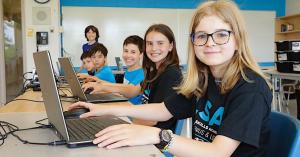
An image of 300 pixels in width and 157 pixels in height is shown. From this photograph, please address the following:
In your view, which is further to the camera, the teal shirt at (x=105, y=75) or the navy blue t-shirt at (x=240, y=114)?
the teal shirt at (x=105, y=75)

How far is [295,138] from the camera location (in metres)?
0.84

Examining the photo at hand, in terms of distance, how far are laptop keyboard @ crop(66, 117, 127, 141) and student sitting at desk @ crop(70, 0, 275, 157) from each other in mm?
52

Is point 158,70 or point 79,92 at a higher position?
point 158,70

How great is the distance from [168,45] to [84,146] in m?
1.07

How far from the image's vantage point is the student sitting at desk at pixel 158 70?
158 centimetres

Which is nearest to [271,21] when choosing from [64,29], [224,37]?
[64,29]

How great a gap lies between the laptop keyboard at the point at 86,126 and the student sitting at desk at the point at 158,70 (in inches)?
14.3

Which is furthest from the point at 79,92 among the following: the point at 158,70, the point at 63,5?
the point at 63,5

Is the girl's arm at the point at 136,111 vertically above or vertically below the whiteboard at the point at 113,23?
below

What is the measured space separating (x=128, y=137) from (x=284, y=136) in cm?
45

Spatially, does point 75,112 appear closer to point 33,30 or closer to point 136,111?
point 136,111

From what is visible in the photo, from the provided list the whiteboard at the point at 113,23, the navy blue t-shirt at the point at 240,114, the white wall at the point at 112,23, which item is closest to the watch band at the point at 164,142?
the navy blue t-shirt at the point at 240,114

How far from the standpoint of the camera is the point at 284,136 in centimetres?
91

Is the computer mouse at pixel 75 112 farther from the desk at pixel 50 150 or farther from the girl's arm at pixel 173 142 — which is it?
the girl's arm at pixel 173 142
